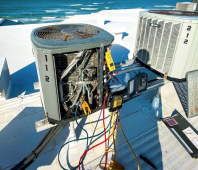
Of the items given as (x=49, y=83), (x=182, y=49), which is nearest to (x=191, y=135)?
(x=182, y=49)

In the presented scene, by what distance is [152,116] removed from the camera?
2711 millimetres

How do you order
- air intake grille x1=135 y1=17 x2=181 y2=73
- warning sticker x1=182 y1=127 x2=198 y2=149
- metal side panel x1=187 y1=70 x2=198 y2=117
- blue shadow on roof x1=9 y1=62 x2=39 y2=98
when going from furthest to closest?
blue shadow on roof x1=9 y1=62 x2=39 y2=98 < metal side panel x1=187 y1=70 x2=198 y2=117 < air intake grille x1=135 y1=17 x2=181 y2=73 < warning sticker x1=182 y1=127 x2=198 y2=149

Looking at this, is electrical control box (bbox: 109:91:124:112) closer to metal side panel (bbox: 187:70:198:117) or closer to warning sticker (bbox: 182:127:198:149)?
warning sticker (bbox: 182:127:198:149)

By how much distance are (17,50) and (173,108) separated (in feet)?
18.6

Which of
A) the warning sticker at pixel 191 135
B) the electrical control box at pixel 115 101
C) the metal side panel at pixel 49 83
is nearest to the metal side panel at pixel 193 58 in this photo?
the warning sticker at pixel 191 135

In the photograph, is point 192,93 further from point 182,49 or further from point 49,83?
point 49,83

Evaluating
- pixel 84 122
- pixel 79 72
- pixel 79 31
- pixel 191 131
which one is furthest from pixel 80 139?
pixel 191 131

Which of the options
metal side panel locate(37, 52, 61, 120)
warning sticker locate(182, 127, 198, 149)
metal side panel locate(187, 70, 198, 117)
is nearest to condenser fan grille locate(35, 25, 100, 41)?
metal side panel locate(37, 52, 61, 120)

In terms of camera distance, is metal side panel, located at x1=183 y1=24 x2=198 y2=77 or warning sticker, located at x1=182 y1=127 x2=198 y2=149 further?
metal side panel, located at x1=183 y1=24 x2=198 y2=77

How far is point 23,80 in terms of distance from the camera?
3971 millimetres

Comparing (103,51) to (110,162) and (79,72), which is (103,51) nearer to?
(79,72)

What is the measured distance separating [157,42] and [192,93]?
1.12 m

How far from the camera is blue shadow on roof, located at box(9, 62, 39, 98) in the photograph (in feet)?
11.7

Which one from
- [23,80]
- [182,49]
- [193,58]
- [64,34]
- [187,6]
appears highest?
[187,6]
